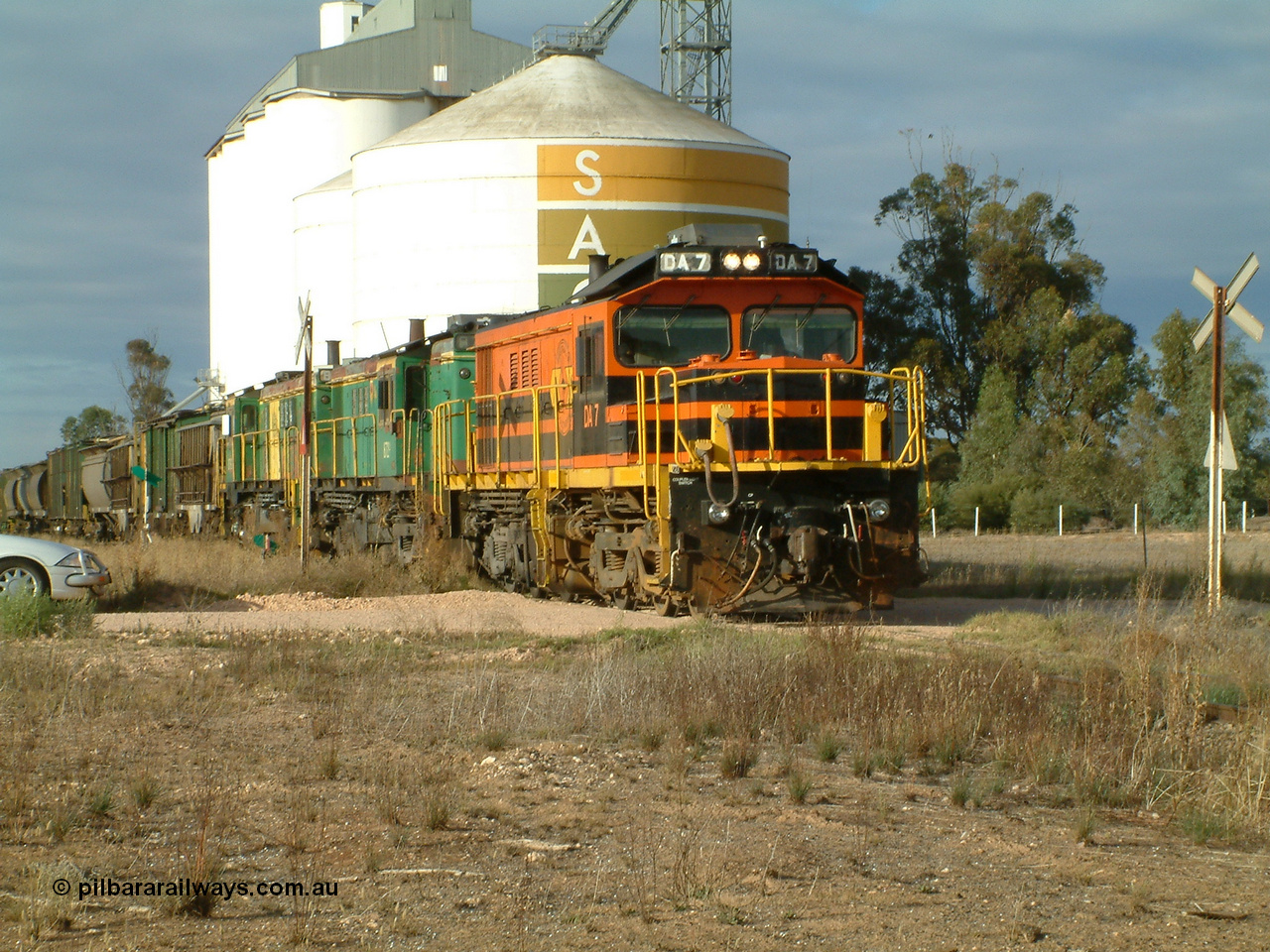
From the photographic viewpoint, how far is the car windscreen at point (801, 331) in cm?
1457

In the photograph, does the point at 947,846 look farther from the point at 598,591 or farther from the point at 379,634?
the point at 598,591

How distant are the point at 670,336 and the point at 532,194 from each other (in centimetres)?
2691

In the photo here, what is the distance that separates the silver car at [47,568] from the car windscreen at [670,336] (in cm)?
684

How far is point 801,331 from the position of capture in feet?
48.4

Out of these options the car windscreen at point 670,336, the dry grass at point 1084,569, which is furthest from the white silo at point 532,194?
the car windscreen at point 670,336

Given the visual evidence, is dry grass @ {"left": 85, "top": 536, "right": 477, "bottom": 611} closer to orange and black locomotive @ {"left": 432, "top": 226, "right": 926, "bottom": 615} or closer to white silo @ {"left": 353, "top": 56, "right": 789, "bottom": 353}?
orange and black locomotive @ {"left": 432, "top": 226, "right": 926, "bottom": 615}

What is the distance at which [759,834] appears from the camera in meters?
6.27

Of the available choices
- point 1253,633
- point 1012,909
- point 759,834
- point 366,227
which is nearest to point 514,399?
point 1253,633

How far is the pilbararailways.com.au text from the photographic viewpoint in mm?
5211

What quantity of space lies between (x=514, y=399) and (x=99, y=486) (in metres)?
29.9

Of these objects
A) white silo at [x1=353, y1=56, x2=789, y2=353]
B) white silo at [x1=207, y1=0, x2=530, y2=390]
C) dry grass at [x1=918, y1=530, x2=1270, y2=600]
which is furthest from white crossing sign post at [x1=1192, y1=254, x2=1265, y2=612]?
white silo at [x1=207, y1=0, x2=530, y2=390]

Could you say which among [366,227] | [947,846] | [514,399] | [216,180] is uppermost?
[216,180]

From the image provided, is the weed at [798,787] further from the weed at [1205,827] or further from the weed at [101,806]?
the weed at [101,806]

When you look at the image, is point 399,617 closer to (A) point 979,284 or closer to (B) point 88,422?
(A) point 979,284
